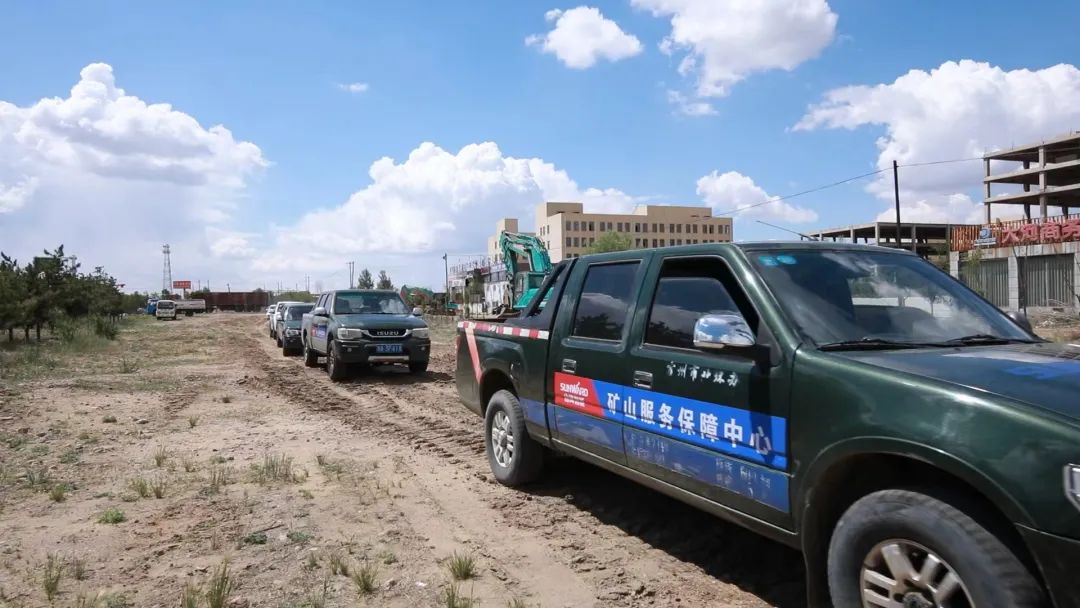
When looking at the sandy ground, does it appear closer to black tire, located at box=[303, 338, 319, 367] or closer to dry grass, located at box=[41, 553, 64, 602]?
dry grass, located at box=[41, 553, 64, 602]

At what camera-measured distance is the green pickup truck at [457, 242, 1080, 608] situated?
221cm

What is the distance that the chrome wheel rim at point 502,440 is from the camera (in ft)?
18.2

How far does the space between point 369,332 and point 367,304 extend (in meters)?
1.30

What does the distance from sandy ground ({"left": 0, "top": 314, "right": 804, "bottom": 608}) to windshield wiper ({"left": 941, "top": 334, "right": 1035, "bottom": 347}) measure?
60.1 inches

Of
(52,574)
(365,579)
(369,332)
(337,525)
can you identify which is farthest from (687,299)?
(369,332)

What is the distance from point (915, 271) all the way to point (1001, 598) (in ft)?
6.92

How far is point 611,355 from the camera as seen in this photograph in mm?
4227

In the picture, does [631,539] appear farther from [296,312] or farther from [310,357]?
[296,312]

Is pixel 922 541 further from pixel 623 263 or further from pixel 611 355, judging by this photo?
pixel 623 263

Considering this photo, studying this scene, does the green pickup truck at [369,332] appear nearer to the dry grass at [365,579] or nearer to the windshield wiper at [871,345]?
the dry grass at [365,579]

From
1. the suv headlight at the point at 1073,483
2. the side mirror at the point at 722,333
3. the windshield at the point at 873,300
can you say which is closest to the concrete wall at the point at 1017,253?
the windshield at the point at 873,300

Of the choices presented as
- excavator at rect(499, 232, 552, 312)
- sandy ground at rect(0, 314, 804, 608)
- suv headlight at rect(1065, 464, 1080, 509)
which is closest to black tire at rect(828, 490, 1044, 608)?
suv headlight at rect(1065, 464, 1080, 509)

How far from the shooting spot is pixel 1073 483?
81.3 inches

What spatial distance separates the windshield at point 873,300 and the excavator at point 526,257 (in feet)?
77.2
